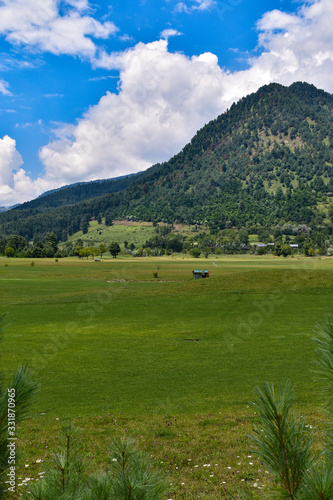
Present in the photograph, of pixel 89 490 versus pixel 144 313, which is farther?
pixel 144 313

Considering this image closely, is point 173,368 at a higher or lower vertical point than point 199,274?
lower

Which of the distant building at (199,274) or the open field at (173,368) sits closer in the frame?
the open field at (173,368)

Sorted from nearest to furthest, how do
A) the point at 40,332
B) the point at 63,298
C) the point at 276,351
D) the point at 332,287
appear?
the point at 332,287 < the point at 276,351 < the point at 40,332 < the point at 63,298

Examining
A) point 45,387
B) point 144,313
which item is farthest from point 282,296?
point 45,387

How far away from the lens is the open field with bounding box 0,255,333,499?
27.4 ft

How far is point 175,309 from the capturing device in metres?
33.3

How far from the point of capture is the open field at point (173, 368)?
8.34 meters

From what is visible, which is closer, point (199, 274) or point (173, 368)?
point (173, 368)

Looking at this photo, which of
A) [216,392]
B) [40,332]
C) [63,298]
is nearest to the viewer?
[216,392]

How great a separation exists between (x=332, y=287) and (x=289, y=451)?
47.1 inches

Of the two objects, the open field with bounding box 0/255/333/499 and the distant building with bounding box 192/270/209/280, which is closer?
the open field with bounding box 0/255/333/499

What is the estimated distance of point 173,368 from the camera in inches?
623

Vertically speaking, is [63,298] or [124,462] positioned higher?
[124,462]

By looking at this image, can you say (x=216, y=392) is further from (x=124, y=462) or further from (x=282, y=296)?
(x=282, y=296)
